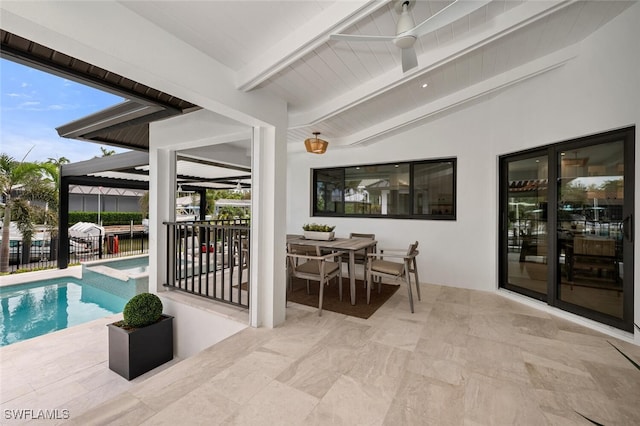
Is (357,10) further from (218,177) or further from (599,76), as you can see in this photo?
(218,177)

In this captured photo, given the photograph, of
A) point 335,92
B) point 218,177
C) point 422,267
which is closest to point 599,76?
point 335,92

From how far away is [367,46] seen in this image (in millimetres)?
2436

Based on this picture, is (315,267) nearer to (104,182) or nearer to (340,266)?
(340,266)

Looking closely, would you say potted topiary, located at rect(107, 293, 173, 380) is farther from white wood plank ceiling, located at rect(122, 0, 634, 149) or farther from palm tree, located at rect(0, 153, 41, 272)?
palm tree, located at rect(0, 153, 41, 272)

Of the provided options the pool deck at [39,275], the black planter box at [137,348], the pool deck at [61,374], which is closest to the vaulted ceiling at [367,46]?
the black planter box at [137,348]

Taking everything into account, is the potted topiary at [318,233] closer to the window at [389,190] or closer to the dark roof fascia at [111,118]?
the window at [389,190]

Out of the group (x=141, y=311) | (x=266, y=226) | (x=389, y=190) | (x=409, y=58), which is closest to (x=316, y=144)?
(x=266, y=226)

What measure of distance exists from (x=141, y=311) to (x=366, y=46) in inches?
141

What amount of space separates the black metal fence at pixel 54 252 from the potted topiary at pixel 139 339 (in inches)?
247

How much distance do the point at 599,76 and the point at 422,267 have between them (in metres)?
3.27

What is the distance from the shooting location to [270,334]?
2764 mm

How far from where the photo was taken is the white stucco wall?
8.73 ft

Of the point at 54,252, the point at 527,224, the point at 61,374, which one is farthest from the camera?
the point at 54,252

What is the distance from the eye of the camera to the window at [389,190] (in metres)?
4.69
